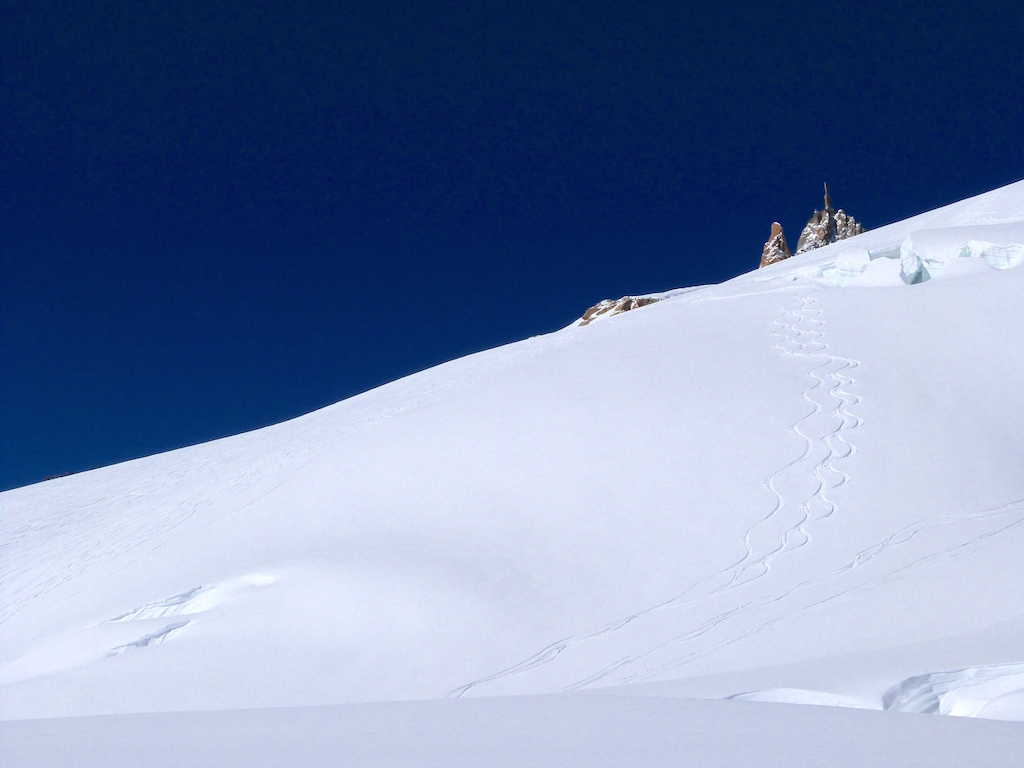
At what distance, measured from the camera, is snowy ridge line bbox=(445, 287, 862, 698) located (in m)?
6.05

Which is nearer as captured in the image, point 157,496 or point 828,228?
point 157,496

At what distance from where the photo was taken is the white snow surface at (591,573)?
279 cm

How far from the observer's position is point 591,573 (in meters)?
7.28

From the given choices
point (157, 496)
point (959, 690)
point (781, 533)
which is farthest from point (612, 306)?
point (959, 690)

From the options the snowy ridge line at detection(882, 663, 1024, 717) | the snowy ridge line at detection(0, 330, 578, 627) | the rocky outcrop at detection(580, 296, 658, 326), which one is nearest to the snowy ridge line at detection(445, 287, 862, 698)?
the snowy ridge line at detection(882, 663, 1024, 717)

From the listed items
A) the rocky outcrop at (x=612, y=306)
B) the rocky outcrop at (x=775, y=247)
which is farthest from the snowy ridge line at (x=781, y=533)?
the rocky outcrop at (x=775, y=247)

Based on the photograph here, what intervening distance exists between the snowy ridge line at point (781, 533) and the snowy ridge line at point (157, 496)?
4.90 m

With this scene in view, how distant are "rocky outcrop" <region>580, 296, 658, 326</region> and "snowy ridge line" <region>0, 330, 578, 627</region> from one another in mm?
13501

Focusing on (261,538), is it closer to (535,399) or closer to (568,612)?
(568,612)

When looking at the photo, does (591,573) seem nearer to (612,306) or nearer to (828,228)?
(612,306)

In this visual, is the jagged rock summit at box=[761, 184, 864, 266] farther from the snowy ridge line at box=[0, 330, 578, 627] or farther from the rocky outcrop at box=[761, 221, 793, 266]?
the snowy ridge line at box=[0, 330, 578, 627]

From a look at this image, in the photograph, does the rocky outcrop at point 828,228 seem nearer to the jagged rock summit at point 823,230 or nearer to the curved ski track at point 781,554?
the jagged rock summit at point 823,230

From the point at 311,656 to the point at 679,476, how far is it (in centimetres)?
423

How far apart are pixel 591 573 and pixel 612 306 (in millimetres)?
27142
